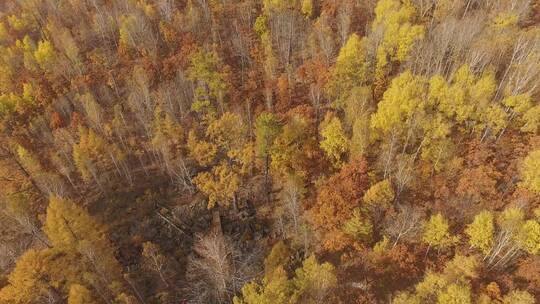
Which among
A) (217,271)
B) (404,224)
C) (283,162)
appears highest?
(283,162)

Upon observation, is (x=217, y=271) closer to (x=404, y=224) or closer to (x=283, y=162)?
(x=283, y=162)

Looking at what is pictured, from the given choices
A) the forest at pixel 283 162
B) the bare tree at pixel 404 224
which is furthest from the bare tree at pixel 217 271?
the bare tree at pixel 404 224

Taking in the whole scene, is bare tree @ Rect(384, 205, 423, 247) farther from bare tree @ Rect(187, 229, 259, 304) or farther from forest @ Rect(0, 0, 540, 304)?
bare tree @ Rect(187, 229, 259, 304)

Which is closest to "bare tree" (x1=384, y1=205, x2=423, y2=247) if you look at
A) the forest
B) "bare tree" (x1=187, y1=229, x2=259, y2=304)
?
the forest

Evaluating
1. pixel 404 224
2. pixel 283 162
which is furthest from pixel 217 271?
pixel 404 224

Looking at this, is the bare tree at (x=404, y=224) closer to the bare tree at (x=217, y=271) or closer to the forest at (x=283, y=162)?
the forest at (x=283, y=162)

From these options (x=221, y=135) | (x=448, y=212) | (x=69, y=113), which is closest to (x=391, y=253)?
(x=448, y=212)

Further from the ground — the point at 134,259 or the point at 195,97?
the point at 195,97

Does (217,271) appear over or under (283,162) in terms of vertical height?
under

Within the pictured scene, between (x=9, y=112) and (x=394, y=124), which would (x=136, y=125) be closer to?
(x=9, y=112)
